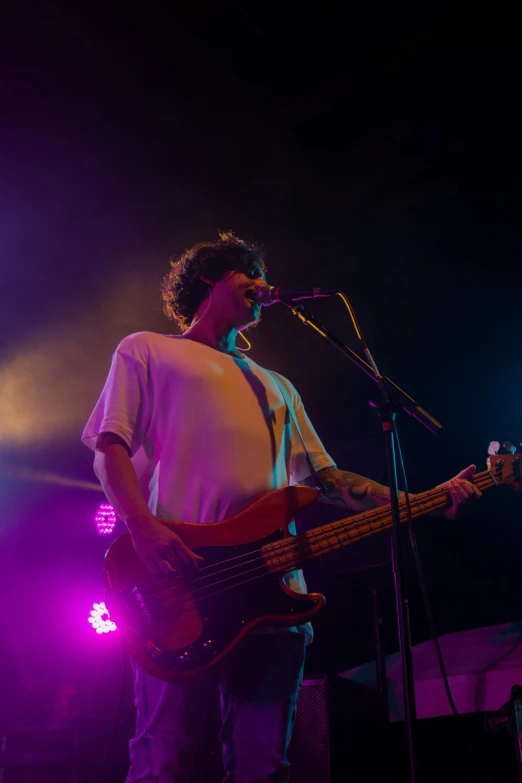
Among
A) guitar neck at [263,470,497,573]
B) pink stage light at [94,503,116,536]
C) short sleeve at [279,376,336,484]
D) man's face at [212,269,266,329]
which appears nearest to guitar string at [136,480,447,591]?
guitar neck at [263,470,497,573]

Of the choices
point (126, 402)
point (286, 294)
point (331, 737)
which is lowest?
point (331, 737)

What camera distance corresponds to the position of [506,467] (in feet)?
8.36

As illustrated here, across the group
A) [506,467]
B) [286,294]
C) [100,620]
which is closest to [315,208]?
[286,294]

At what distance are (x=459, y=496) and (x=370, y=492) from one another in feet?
1.14

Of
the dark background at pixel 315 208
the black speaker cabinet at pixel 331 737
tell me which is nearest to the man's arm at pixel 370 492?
the black speaker cabinet at pixel 331 737

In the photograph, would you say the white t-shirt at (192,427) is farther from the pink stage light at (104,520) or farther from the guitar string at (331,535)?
the pink stage light at (104,520)

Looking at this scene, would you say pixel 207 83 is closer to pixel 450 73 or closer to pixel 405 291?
pixel 450 73

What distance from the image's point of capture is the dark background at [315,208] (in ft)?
13.0

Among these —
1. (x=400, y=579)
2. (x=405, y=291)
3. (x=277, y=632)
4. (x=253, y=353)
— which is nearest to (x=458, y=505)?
(x=400, y=579)

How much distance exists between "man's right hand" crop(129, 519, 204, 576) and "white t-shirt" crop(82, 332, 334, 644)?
190 millimetres

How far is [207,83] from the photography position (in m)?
4.23

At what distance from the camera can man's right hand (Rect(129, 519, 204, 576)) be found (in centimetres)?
185

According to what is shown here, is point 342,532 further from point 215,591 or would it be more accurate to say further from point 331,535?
point 215,591

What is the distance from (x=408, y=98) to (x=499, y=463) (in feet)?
9.62
